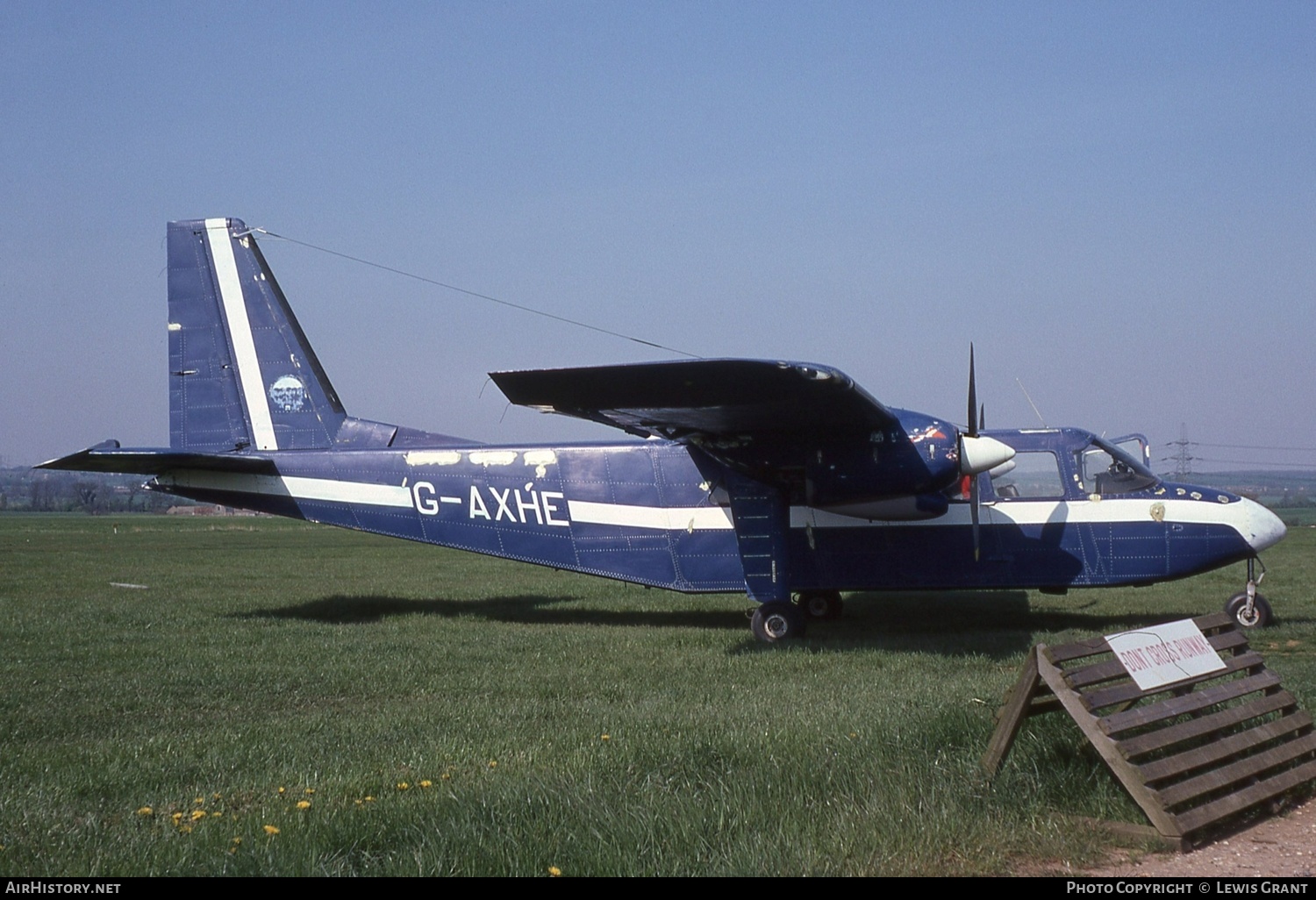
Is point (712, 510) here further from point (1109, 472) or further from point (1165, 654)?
point (1165, 654)

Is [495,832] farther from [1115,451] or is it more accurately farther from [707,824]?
[1115,451]

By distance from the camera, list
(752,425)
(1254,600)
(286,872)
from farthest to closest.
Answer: (1254,600), (752,425), (286,872)

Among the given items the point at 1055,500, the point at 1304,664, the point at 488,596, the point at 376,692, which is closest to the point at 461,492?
the point at 488,596

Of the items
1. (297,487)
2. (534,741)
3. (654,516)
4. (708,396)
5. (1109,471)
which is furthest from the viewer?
(297,487)

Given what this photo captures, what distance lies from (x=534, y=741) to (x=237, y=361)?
35.3ft

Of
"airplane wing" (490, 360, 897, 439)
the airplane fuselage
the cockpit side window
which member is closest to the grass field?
the airplane fuselage

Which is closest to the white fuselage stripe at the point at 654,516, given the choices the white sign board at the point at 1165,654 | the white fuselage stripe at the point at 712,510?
the white fuselage stripe at the point at 712,510

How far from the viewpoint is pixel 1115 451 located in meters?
14.3

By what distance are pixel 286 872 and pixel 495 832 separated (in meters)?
0.91

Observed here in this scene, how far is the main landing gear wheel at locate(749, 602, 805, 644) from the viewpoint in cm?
1361

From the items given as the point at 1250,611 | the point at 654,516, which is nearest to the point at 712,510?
the point at 654,516

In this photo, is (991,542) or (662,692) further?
(991,542)

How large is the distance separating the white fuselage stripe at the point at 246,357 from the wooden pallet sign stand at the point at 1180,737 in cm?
1260

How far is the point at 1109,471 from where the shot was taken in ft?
46.7
